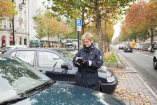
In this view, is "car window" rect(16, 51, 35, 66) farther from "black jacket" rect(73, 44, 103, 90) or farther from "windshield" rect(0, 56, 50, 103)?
"black jacket" rect(73, 44, 103, 90)

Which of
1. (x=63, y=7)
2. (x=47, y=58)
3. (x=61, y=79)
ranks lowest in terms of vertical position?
(x=61, y=79)

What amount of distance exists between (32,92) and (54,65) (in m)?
2.24

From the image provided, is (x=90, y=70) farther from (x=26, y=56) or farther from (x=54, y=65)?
(x=26, y=56)

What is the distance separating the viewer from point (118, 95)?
5203mm

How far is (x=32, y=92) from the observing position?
2.25 meters

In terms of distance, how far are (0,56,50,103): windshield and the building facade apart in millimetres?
35939

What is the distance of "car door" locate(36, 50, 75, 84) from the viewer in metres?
4.31

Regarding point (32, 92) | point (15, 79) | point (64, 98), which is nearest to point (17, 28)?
point (15, 79)

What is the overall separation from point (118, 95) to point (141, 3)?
30062mm

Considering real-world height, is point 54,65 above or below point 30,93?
above

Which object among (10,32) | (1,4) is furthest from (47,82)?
(10,32)

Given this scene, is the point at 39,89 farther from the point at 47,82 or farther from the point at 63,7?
the point at 63,7

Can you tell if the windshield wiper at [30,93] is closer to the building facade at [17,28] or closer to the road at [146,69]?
the road at [146,69]

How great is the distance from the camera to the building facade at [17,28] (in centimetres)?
3722
